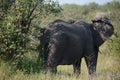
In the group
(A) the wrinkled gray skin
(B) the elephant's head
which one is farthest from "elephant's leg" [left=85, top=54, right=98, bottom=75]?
(B) the elephant's head

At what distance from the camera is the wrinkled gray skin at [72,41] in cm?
1105

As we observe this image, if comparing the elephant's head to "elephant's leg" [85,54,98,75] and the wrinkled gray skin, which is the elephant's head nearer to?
the wrinkled gray skin

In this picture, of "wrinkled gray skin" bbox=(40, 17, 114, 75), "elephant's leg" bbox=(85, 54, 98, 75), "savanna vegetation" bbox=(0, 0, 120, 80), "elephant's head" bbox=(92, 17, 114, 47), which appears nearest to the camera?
"savanna vegetation" bbox=(0, 0, 120, 80)

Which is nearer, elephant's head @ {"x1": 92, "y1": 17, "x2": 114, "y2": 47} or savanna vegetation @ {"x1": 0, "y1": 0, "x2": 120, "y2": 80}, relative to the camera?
savanna vegetation @ {"x1": 0, "y1": 0, "x2": 120, "y2": 80}

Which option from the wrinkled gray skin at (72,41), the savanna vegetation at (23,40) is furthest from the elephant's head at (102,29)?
the savanna vegetation at (23,40)

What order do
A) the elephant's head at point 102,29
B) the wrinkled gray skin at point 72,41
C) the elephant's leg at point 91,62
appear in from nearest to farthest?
the wrinkled gray skin at point 72,41
the elephant's leg at point 91,62
the elephant's head at point 102,29

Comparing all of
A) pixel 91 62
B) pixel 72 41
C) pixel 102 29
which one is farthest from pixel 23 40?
pixel 102 29

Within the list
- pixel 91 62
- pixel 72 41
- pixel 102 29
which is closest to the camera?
pixel 72 41

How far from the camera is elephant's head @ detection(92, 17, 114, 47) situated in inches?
535

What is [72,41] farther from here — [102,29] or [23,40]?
[102,29]

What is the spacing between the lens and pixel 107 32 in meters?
13.8

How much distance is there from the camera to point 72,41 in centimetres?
1180

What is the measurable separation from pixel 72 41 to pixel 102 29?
2263 mm

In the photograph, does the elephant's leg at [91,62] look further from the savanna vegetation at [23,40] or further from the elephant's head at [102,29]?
the savanna vegetation at [23,40]
